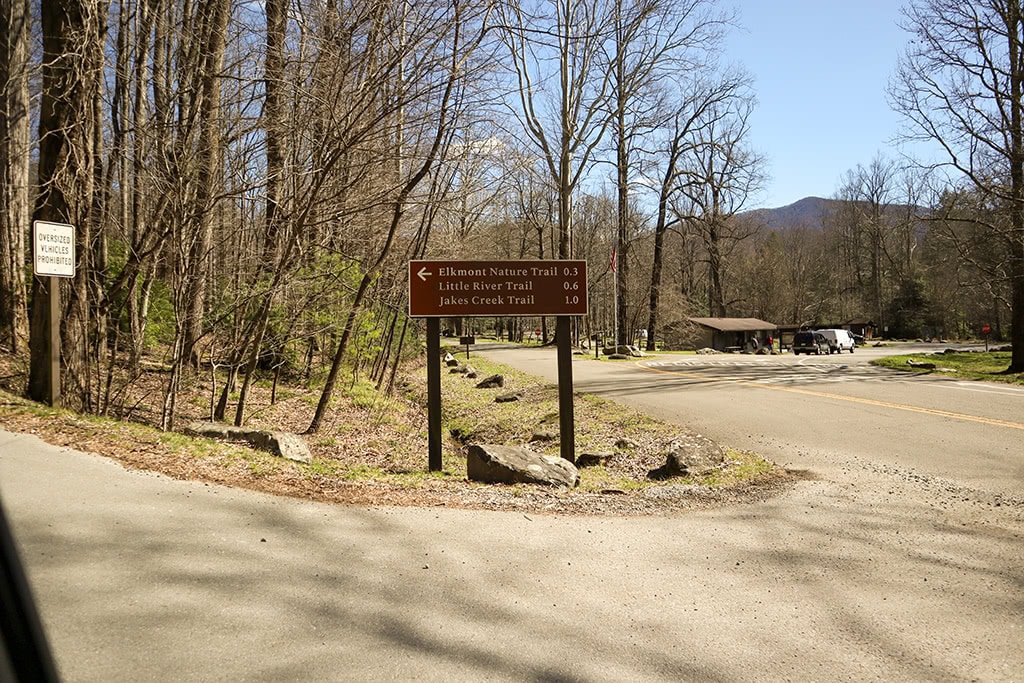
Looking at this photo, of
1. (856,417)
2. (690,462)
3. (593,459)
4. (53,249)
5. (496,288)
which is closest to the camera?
(53,249)

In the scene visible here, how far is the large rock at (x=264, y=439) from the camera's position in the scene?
27.5 feet

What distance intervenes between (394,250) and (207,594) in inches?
473

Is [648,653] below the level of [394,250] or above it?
below

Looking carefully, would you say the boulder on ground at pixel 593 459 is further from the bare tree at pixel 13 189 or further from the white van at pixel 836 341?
the white van at pixel 836 341

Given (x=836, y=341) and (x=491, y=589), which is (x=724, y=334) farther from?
(x=491, y=589)

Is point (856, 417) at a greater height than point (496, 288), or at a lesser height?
lesser

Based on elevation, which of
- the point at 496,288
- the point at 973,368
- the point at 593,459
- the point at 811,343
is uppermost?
the point at 496,288

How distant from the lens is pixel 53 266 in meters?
8.59

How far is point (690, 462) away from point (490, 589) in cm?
482

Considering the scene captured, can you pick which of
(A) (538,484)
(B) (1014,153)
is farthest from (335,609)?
(B) (1014,153)

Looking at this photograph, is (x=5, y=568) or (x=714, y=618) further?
(x=714, y=618)

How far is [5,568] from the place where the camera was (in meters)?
1.62

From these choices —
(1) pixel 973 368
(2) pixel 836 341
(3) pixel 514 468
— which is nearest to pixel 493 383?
(3) pixel 514 468

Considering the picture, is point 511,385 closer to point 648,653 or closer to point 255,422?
point 255,422
